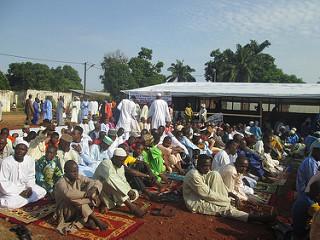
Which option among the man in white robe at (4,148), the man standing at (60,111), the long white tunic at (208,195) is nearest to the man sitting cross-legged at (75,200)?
the long white tunic at (208,195)

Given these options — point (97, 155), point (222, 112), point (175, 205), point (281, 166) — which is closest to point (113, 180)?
point (175, 205)

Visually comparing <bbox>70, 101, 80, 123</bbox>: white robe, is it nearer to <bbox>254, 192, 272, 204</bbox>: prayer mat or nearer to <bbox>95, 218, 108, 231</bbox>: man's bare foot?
<bbox>254, 192, 272, 204</bbox>: prayer mat

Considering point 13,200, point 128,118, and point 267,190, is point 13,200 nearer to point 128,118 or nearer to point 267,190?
point 267,190

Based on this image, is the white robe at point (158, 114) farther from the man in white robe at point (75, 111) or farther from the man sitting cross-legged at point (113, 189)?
the man sitting cross-legged at point (113, 189)

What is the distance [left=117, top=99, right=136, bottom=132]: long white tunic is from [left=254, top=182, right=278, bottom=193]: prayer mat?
5294mm

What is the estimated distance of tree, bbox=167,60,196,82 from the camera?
49.2 meters

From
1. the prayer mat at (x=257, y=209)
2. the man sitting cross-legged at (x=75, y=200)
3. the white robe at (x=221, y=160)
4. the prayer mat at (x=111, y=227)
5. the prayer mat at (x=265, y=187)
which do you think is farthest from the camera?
the prayer mat at (x=265, y=187)

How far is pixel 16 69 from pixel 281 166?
38.3 meters

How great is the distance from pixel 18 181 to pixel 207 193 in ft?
9.94

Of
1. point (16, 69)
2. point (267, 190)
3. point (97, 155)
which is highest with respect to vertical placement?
point (16, 69)

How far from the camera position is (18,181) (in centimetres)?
578

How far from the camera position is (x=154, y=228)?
5.12 m

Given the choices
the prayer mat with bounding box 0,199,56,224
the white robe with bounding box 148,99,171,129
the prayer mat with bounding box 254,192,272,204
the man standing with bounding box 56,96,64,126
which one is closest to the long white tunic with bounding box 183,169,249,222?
the prayer mat with bounding box 254,192,272,204

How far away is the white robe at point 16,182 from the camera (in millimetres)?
5574
